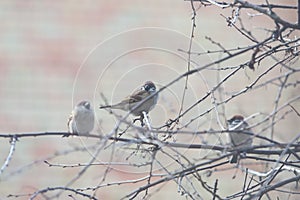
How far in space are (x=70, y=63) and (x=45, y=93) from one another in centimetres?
27

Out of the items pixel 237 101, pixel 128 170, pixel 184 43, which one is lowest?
pixel 128 170

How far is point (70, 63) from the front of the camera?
4.77 m

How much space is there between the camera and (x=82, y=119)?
324 centimetres

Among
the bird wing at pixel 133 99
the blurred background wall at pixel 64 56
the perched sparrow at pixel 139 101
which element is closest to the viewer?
the perched sparrow at pixel 139 101

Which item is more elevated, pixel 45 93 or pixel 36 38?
pixel 36 38

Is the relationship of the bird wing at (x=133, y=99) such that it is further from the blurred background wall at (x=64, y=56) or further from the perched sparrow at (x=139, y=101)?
the blurred background wall at (x=64, y=56)

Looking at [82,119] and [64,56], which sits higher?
[64,56]

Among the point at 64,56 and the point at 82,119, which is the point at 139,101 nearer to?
the point at 82,119

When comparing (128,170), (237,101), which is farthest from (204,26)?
(128,170)

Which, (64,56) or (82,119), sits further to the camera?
(64,56)

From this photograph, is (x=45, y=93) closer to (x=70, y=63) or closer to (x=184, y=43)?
(x=70, y=63)

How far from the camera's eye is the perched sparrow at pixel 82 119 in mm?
3213

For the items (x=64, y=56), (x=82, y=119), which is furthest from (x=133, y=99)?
(x=64, y=56)

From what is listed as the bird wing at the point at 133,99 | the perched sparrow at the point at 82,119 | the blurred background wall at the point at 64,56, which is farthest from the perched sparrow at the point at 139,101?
the blurred background wall at the point at 64,56
